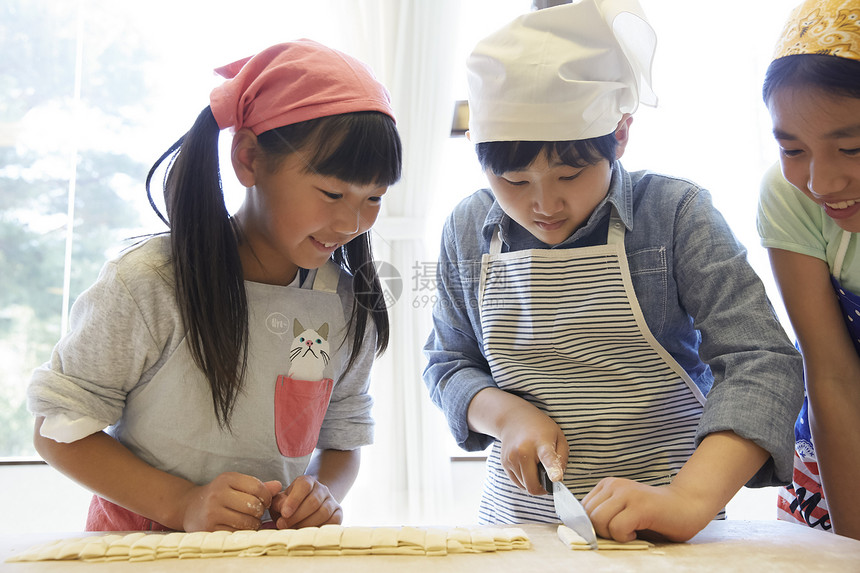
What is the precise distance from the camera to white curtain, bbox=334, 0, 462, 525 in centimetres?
189

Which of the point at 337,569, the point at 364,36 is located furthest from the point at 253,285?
the point at 364,36

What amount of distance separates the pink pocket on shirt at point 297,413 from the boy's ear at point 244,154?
0.95ft

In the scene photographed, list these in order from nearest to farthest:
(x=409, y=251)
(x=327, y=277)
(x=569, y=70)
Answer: (x=569, y=70)
(x=327, y=277)
(x=409, y=251)

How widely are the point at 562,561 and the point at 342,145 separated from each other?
0.57 meters

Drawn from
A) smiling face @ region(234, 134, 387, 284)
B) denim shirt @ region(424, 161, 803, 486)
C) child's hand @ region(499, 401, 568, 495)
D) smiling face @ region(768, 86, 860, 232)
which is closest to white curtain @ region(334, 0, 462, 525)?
denim shirt @ region(424, 161, 803, 486)

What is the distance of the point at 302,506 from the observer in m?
0.85

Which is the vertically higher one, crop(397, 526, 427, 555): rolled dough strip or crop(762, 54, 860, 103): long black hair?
crop(762, 54, 860, 103): long black hair

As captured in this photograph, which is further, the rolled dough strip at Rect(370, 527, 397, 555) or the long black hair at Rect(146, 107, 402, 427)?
the long black hair at Rect(146, 107, 402, 427)

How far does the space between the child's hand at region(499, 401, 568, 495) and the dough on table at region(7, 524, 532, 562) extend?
107 millimetres

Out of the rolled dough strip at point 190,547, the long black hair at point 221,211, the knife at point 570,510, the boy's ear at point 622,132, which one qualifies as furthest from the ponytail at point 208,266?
the boy's ear at point 622,132

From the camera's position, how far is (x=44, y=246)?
2.11m

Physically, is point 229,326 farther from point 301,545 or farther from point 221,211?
point 301,545

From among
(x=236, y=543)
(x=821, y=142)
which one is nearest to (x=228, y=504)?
(x=236, y=543)

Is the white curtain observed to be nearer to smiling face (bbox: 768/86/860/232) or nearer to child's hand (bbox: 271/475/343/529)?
child's hand (bbox: 271/475/343/529)
